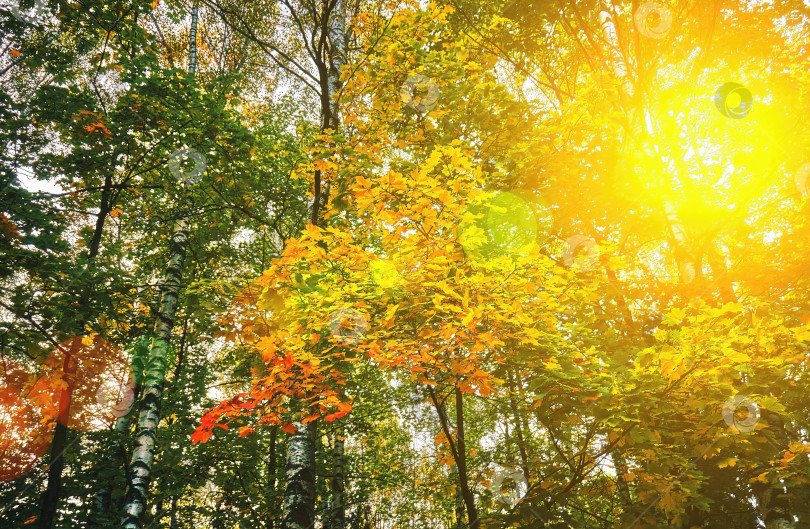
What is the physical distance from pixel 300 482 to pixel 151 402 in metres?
3.34

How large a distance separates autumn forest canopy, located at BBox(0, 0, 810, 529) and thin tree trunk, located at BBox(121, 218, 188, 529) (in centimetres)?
4

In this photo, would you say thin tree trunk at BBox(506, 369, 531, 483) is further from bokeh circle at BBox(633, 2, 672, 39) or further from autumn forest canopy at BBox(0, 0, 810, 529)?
bokeh circle at BBox(633, 2, 672, 39)

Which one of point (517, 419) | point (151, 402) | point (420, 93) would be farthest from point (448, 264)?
point (517, 419)

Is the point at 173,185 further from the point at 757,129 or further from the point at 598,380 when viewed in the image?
the point at 757,129

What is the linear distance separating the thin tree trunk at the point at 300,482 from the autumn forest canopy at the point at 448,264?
0.08 ft

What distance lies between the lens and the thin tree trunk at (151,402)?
5.15m

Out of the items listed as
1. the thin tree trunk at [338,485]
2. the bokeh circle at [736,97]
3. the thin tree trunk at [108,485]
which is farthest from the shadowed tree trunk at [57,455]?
the bokeh circle at [736,97]

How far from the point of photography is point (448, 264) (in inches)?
144

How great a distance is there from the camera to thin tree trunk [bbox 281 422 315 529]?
3.82 metres

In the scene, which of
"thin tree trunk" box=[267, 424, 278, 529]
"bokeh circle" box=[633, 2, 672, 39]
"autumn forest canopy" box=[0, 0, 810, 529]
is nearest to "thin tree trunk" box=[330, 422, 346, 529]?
"autumn forest canopy" box=[0, 0, 810, 529]

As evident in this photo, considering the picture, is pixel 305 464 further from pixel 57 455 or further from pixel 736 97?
pixel 736 97

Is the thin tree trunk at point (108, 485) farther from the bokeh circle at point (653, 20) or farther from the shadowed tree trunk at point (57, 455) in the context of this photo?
the bokeh circle at point (653, 20)

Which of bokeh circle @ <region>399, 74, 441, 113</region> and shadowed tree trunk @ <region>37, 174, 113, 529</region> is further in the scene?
bokeh circle @ <region>399, 74, 441, 113</region>

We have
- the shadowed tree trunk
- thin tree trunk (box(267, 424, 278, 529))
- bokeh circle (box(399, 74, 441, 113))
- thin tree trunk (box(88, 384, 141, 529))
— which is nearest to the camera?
the shadowed tree trunk
